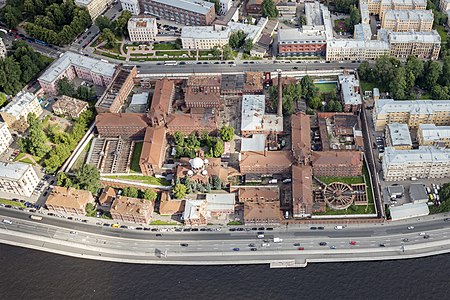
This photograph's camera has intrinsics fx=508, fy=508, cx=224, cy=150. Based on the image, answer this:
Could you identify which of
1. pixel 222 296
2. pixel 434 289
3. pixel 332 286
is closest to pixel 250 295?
pixel 222 296

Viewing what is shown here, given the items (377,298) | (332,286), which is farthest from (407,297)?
(332,286)

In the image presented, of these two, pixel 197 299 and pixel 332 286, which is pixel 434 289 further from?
pixel 197 299

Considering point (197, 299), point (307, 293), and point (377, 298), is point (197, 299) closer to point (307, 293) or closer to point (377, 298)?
point (307, 293)

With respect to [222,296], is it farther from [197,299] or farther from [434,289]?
[434,289]

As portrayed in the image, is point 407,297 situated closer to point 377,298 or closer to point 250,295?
point 377,298

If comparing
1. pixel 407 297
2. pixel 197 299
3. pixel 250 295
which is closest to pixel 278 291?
pixel 250 295

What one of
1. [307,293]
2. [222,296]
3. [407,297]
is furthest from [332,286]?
[222,296]
